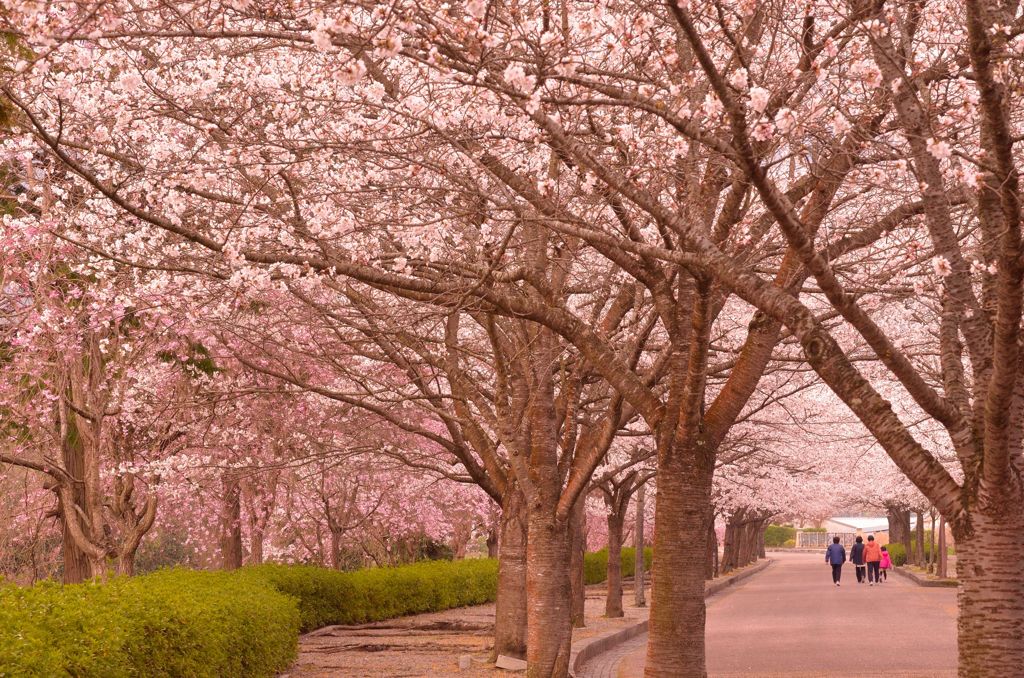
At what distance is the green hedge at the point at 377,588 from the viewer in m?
19.5

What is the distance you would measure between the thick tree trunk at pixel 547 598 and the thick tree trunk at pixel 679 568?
10.5 feet

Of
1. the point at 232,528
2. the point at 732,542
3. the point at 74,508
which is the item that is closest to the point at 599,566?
the point at 732,542

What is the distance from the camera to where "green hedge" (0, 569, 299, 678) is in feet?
19.9

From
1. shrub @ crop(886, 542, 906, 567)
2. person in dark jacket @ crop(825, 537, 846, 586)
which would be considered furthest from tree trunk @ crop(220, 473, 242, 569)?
shrub @ crop(886, 542, 906, 567)

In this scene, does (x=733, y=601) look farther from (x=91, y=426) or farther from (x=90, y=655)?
(x=90, y=655)

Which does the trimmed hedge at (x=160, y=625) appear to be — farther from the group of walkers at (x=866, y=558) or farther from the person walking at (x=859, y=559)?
the person walking at (x=859, y=559)

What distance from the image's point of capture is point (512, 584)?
1455cm

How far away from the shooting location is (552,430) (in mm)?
12312

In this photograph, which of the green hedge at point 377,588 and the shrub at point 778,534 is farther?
the shrub at point 778,534

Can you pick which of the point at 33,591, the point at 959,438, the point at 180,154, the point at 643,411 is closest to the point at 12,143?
the point at 180,154

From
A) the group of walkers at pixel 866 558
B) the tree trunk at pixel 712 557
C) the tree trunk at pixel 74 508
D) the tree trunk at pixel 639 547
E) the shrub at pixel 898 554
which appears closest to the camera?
the tree trunk at pixel 74 508

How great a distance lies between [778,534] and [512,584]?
11101cm

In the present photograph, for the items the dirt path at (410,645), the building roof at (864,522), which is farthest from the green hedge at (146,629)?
the building roof at (864,522)

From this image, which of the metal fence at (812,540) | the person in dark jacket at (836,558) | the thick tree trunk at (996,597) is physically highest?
the thick tree trunk at (996,597)
